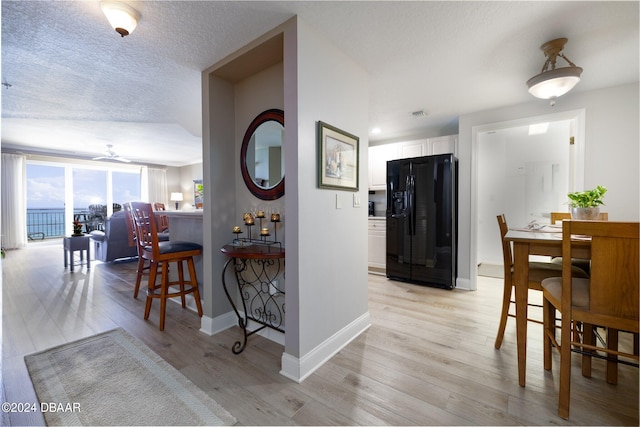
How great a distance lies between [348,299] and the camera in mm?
2180

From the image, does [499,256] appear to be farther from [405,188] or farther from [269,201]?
[269,201]

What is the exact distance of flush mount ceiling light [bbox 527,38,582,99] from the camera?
1.95m

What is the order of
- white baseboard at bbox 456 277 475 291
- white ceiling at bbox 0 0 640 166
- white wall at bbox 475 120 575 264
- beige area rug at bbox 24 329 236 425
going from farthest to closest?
white wall at bbox 475 120 575 264
white baseboard at bbox 456 277 475 291
white ceiling at bbox 0 0 640 166
beige area rug at bbox 24 329 236 425

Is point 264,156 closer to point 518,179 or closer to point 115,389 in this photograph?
point 115,389

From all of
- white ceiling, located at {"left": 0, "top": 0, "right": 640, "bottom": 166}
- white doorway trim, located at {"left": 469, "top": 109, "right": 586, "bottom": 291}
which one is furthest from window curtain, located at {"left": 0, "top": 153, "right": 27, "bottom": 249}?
white doorway trim, located at {"left": 469, "top": 109, "right": 586, "bottom": 291}

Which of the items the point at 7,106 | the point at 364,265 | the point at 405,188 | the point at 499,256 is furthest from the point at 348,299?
the point at 7,106

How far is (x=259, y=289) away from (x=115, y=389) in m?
1.07

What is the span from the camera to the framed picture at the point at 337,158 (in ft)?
6.08

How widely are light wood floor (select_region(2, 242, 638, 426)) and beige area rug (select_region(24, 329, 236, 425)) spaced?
0.24 ft

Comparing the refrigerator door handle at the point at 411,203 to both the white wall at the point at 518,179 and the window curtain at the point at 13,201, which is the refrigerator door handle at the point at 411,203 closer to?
the white wall at the point at 518,179

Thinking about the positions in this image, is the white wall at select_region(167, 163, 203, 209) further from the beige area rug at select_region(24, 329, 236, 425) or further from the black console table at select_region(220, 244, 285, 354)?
the beige area rug at select_region(24, 329, 236, 425)

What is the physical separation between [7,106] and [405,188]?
545 centimetres

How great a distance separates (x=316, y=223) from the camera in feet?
6.00

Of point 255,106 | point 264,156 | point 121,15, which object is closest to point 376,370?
point 264,156
